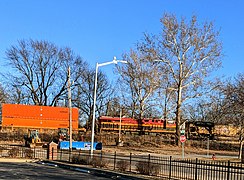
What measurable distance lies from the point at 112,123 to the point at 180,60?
55.2 ft

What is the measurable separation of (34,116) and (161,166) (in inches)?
1861

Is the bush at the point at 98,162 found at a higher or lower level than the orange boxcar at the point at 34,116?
lower

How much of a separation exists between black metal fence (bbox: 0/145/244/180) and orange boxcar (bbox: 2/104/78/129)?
28181 millimetres

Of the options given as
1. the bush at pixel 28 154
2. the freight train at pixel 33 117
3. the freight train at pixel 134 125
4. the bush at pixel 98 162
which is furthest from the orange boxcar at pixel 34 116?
the bush at pixel 98 162

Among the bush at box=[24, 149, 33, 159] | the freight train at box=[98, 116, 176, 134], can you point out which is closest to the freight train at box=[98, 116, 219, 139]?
the freight train at box=[98, 116, 176, 134]

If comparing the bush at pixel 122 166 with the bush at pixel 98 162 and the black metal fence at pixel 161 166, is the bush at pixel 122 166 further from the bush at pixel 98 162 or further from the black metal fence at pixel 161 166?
the bush at pixel 98 162

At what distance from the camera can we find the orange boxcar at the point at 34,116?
6386 cm

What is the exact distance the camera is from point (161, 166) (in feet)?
72.8

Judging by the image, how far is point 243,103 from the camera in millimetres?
28422

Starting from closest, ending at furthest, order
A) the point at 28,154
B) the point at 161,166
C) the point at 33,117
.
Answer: the point at 161,166
the point at 28,154
the point at 33,117

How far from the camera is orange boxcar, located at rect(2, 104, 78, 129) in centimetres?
6386

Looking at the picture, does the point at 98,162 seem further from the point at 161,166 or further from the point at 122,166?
the point at 161,166

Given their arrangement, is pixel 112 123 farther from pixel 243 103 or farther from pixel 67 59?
pixel 243 103

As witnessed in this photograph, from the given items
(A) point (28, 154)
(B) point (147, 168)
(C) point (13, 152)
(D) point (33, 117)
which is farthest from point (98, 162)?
(D) point (33, 117)
